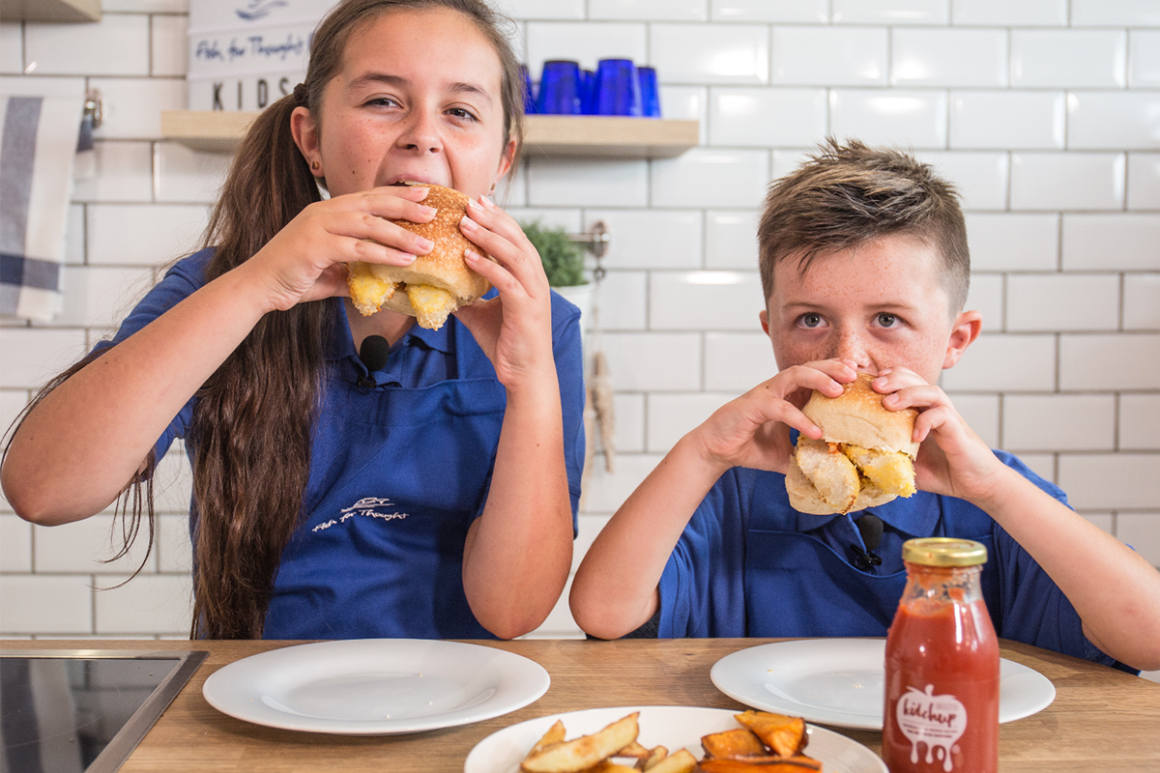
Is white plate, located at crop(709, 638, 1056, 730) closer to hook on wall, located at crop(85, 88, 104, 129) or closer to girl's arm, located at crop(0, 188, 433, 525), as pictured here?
girl's arm, located at crop(0, 188, 433, 525)

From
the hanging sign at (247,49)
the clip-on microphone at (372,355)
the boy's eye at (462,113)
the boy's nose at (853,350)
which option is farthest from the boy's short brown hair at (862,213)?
the hanging sign at (247,49)

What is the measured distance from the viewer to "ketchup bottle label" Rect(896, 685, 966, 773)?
58 cm

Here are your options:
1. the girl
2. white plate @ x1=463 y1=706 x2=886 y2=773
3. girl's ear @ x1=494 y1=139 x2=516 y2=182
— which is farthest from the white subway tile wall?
white plate @ x1=463 y1=706 x2=886 y2=773

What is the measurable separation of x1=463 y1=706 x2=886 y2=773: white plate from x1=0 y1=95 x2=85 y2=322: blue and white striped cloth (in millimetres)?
1863

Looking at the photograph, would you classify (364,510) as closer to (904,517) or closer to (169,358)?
(169,358)

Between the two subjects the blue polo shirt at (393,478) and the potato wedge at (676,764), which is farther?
the blue polo shirt at (393,478)

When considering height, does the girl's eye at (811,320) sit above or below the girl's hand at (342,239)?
below

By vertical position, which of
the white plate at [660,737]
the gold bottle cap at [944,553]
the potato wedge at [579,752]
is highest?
the gold bottle cap at [944,553]

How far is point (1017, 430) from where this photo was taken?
218cm

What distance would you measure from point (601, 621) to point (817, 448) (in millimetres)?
330

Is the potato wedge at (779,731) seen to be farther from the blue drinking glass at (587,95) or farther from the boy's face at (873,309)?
the blue drinking glass at (587,95)

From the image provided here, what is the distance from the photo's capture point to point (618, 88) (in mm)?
1985

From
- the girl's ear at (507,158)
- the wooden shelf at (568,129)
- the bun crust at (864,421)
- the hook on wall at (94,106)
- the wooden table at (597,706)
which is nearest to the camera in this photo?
the wooden table at (597,706)

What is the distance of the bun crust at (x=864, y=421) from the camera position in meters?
0.91
